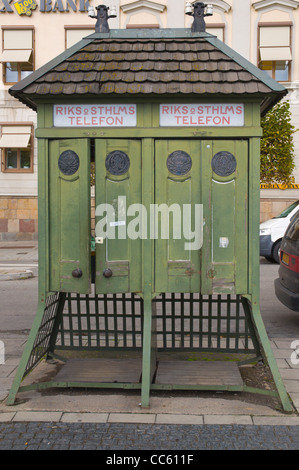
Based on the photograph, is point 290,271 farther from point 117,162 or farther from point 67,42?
point 67,42

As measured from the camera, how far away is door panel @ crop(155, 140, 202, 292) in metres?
4.56

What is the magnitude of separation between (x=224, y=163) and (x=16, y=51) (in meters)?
20.3

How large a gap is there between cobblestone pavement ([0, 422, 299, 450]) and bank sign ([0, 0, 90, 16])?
21642 mm

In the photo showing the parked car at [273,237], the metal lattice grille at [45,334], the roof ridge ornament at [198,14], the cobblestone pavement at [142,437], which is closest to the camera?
the cobblestone pavement at [142,437]

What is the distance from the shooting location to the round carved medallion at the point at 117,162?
4.56 metres

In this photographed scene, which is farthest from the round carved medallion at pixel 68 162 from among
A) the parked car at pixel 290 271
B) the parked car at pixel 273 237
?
the parked car at pixel 273 237

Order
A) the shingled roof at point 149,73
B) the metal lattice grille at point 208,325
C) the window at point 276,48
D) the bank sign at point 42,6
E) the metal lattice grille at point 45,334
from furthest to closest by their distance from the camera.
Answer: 1. the bank sign at point 42,6
2. the window at point 276,48
3. the metal lattice grille at point 208,325
4. the metal lattice grille at point 45,334
5. the shingled roof at point 149,73

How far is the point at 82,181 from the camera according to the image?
4566 millimetres

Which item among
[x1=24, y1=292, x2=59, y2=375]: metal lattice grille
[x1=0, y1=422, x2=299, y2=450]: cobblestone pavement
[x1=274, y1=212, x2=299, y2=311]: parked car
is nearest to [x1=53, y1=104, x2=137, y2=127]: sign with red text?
[x1=24, y1=292, x2=59, y2=375]: metal lattice grille

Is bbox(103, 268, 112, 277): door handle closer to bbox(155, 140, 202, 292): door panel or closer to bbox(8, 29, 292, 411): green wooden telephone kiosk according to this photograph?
bbox(8, 29, 292, 411): green wooden telephone kiosk

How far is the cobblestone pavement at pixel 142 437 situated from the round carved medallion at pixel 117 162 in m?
2.08

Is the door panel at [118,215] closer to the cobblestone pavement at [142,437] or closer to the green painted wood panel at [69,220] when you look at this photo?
the green painted wood panel at [69,220]

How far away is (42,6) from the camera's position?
22547 millimetres

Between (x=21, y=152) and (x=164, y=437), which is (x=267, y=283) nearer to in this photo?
(x=164, y=437)
